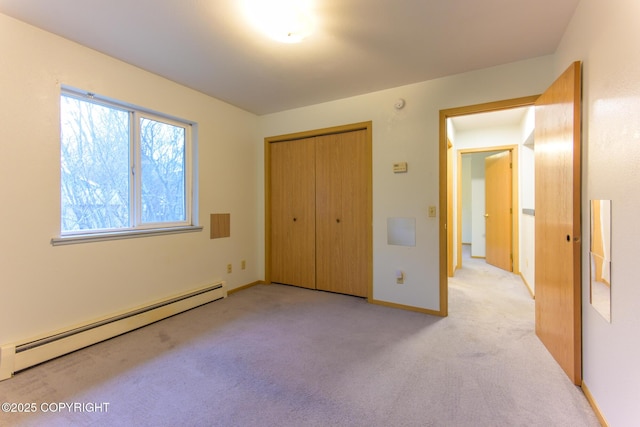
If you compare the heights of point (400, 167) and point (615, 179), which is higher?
point (400, 167)

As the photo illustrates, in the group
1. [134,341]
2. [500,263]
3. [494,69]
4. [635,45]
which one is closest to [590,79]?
[635,45]

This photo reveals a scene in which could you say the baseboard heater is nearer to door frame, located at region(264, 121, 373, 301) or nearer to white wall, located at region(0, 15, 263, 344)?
white wall, located at region(0, 15, 263, 344)

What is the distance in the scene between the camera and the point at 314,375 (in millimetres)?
1864

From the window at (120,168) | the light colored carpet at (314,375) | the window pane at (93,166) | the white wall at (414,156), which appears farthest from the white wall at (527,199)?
the window pane at (93,166)

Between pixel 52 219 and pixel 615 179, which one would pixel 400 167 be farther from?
pixel 52 219

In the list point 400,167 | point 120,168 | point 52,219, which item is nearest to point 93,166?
point 120,168

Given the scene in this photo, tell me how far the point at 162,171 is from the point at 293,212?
170 centimetres

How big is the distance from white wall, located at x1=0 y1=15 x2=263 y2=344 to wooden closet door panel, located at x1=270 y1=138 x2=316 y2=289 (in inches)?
45.8

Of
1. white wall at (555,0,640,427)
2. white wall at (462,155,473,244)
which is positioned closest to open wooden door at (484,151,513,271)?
white wall at (462,155,473,244)

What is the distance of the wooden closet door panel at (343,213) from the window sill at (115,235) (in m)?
1.65

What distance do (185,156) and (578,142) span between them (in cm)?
356

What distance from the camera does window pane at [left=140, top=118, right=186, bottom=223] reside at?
282cm

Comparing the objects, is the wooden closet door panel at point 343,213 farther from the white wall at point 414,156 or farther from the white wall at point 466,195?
the white wall at point 466,195

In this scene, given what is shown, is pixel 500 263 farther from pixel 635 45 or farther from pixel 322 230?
pixel 635 45
